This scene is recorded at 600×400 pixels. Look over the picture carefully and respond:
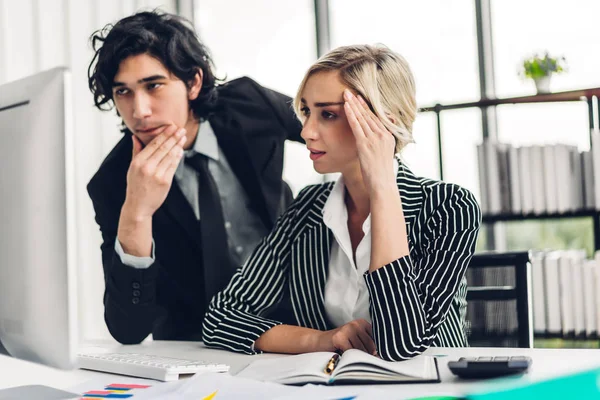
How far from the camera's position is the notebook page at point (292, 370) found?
1.13 metres

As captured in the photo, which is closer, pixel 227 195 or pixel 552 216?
pixel 227 195

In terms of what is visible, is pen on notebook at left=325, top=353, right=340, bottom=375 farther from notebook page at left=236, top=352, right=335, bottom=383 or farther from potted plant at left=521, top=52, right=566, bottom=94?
potted plant at left=521, top=52, right=566, bottom=94

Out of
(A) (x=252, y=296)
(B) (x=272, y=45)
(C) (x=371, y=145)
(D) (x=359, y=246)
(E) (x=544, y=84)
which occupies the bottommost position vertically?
(A) (x=252, y=296)

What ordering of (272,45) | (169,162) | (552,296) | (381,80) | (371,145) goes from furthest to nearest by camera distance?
(272,45) < (552,296) < (169,162) < (381,80) < (371,145)

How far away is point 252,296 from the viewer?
1.69 meters

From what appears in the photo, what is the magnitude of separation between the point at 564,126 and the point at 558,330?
35.0 inches

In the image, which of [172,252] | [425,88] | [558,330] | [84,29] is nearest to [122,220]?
[172,252]

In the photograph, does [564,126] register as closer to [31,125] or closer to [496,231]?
[496,231]

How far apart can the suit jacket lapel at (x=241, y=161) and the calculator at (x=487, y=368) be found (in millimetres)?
1108

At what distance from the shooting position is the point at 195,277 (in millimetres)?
2010

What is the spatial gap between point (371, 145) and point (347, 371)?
551 millimetres

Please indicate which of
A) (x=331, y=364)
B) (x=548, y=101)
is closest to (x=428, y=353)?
Answer: (x=331, y=364)

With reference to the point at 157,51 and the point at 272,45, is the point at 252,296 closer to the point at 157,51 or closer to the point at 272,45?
the point at 157,51

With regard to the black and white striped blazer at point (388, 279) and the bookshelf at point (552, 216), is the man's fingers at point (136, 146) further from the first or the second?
the bookshelf at point (552, 216)
